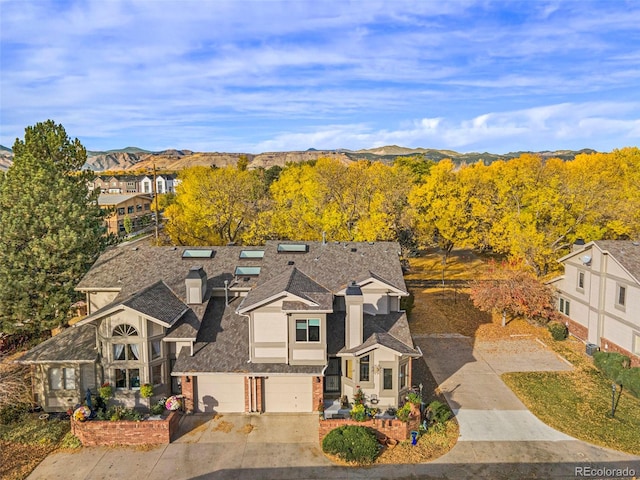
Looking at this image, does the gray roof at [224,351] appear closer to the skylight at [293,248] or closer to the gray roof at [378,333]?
the gray roof at [378,333]

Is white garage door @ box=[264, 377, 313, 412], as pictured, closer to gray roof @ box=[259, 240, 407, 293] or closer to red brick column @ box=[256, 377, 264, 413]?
red brick column @ box=[256, 377, 264, 413]

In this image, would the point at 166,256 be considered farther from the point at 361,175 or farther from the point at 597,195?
the point at 597,195

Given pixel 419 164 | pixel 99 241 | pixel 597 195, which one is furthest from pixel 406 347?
pixel 419 164

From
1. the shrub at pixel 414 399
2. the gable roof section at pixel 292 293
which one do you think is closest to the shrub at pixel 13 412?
the gable roof section at pixel 292 293

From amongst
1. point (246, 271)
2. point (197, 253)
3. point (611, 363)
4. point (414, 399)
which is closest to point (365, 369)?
point (414, 399)

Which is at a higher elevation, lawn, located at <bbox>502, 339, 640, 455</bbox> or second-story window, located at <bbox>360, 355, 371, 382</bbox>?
second-story window, located at <bbox>360, 355, 371, 382</bbox>

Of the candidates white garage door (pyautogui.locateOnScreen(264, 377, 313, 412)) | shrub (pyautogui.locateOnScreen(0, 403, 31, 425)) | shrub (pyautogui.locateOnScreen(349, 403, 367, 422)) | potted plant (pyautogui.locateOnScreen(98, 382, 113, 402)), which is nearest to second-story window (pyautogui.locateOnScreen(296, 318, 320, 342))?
white garage door (pyautogui.locateOnScreen(264, 377, 313, 412))
